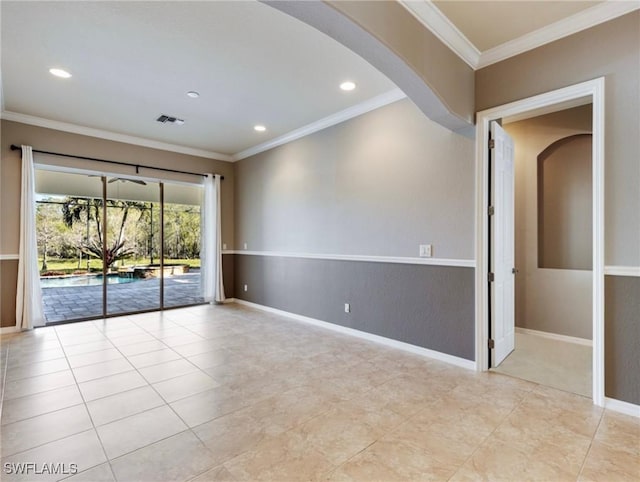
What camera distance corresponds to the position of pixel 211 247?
20.7 ft

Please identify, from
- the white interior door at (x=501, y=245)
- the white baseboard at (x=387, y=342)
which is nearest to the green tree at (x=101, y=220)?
→ the white baseboard at (x=387, y=342)

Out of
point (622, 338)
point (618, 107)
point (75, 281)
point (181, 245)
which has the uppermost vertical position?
point (618, 107)

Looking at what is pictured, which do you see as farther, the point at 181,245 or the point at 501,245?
the point at 181,245

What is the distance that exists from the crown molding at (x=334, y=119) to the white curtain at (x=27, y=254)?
3240mm

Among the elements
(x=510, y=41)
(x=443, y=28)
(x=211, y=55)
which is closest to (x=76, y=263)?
(x=211, y=55)

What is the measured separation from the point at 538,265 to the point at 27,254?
6.93m

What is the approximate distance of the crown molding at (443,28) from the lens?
7.79 ft

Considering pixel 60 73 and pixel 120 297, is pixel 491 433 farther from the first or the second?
pixel 120 297

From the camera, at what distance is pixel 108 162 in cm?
523

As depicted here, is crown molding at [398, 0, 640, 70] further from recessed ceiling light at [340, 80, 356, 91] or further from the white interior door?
recessed ceiling light at [340, 80, 356, 91]

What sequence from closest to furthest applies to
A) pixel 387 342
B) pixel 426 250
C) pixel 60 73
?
pixel 60 73 < pixel 426 250 < pixel 387 342

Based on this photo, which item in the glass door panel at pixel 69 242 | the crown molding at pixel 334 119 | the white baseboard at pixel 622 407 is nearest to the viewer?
the white baseboard at pixel 622 407

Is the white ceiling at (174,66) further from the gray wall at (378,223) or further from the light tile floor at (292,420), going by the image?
the light tile floor at (292,420)

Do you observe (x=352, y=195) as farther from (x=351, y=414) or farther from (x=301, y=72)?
(x=351, y=414)
